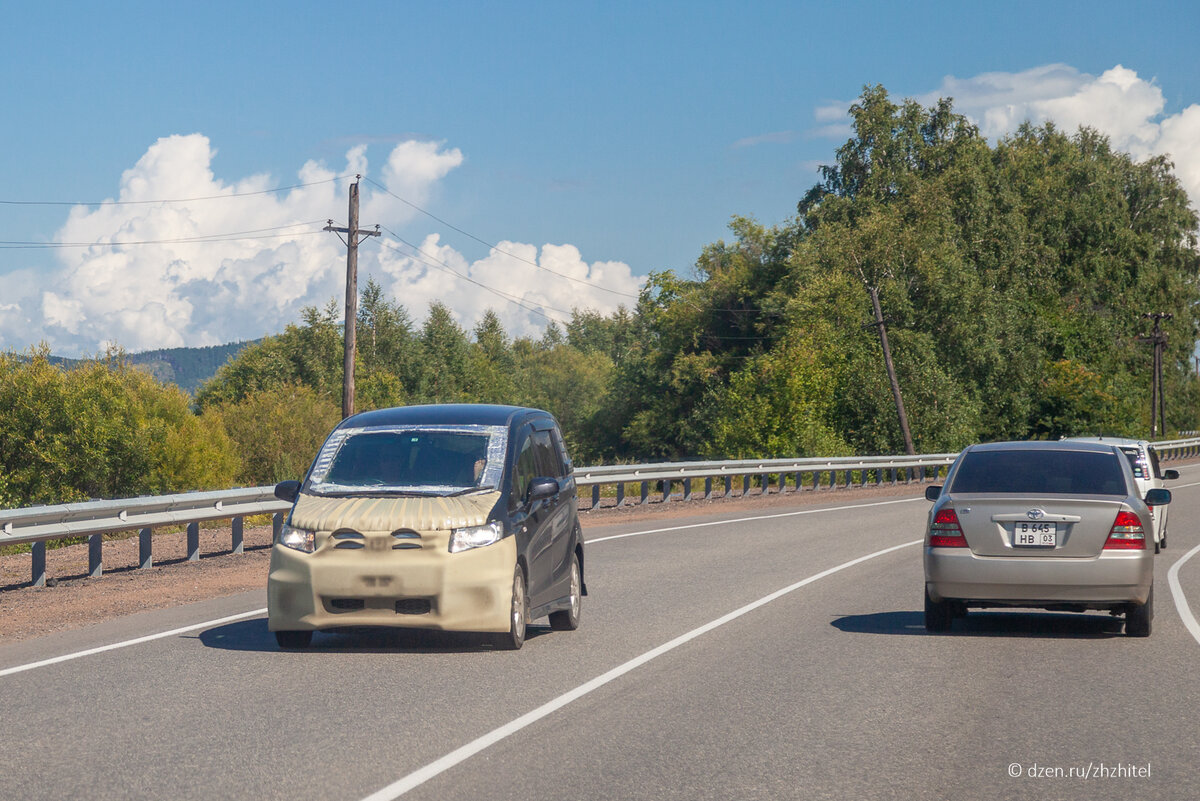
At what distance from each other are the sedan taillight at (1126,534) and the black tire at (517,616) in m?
4.64

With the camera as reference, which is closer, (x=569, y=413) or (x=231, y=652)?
→ (x=231, y=652)

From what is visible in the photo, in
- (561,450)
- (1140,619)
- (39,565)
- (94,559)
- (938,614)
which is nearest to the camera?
(1140,619)

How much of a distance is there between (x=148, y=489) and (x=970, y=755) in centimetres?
6591

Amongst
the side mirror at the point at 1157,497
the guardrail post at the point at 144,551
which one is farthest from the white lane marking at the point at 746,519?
the side mirror at the point at 1157,497

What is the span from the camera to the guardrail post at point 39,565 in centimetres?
1492

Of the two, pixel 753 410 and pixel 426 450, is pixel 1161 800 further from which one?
pixel 753 410

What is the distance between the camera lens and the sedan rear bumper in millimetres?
10883

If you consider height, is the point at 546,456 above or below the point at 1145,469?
above

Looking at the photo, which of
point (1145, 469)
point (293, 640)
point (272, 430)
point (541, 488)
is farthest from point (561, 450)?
point (272, 430)

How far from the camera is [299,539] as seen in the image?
9.91 meters

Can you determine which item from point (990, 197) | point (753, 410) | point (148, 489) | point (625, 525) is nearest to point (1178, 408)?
point (990, 197)

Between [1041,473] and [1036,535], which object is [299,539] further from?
[1041,473]

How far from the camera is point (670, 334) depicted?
77812mm

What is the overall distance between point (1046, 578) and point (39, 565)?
1047 cm
